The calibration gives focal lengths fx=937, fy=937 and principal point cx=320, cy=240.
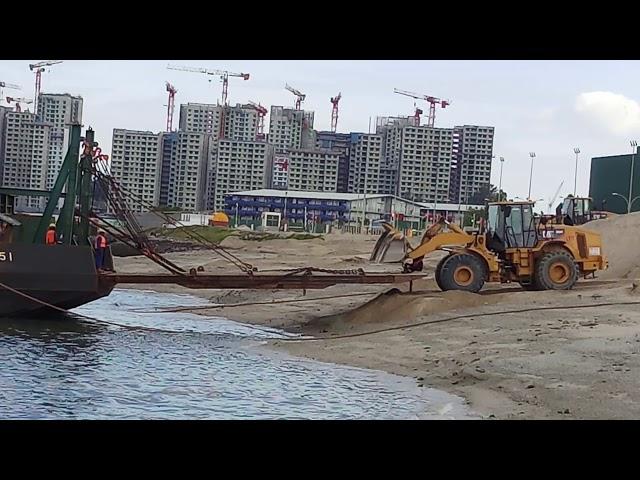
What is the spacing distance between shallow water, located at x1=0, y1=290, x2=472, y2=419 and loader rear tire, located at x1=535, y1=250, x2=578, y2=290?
5036 millimetres

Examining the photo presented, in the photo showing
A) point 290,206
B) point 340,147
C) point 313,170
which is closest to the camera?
point 290,206

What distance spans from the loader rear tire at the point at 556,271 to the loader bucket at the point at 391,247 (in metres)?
2.72

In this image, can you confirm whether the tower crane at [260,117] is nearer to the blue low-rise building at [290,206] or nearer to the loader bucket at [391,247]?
the blue low-rise building at [290,206]

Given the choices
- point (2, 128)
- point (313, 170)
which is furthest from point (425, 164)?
point (2, 128)

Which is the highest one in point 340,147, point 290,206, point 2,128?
point 340,147

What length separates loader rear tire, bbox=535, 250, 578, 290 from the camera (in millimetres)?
17766

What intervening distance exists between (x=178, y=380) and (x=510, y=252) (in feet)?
28.1

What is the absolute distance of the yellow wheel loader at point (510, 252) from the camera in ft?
57.6

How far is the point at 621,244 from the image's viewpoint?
2622cm

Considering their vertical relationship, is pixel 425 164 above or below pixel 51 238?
above

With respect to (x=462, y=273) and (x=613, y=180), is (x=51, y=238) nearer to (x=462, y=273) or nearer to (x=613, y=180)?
(x=462, y=273)
